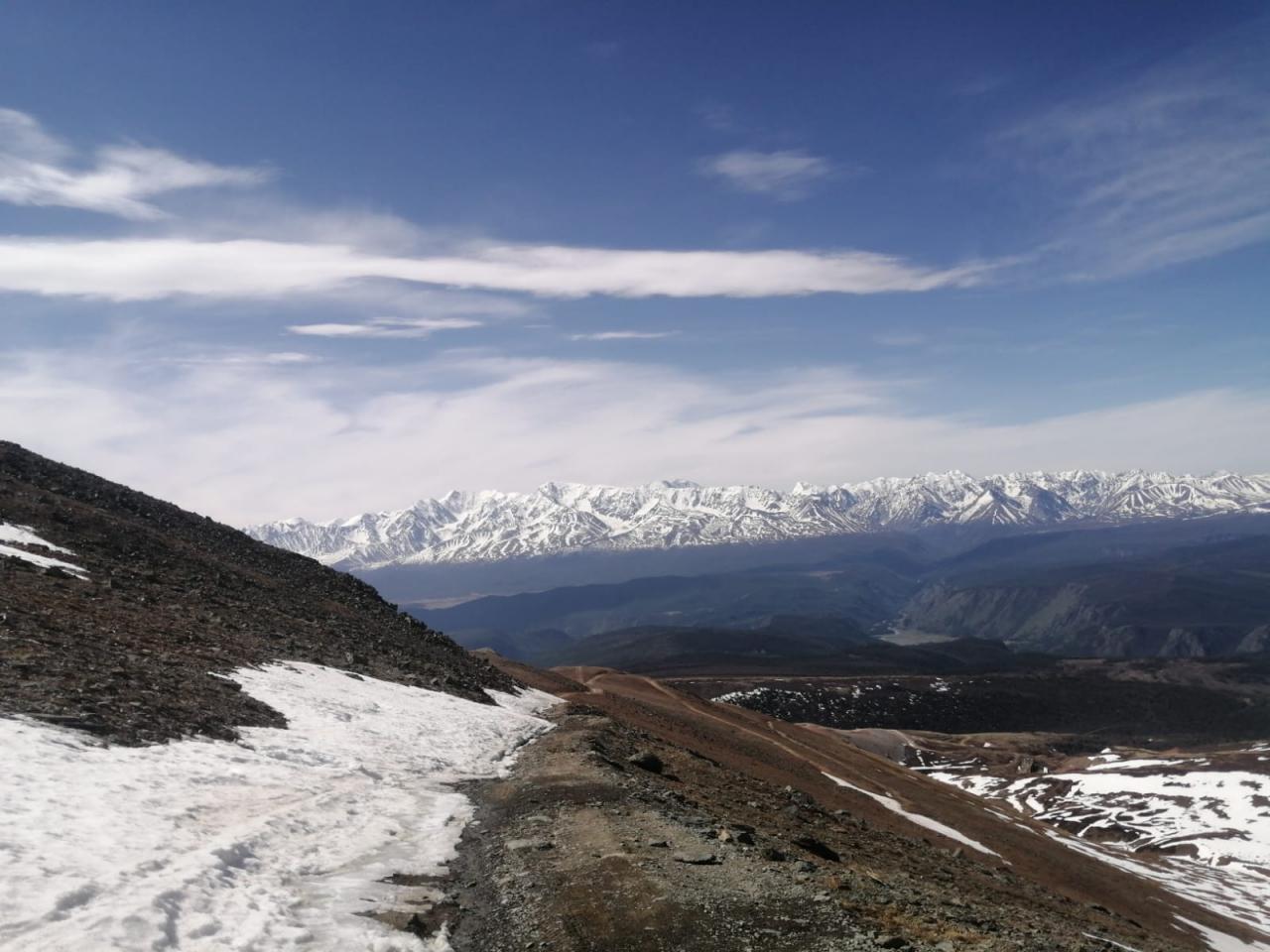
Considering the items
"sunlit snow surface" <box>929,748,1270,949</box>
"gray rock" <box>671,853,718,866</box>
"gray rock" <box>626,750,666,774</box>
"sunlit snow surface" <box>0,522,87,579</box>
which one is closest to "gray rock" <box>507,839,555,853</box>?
"gray rock" <box>671,853,718,866</box>

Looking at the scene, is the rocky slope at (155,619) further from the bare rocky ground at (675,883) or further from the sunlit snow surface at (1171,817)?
the sunlit snow surface at (1171,817)

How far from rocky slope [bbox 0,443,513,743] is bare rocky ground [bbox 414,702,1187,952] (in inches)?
362

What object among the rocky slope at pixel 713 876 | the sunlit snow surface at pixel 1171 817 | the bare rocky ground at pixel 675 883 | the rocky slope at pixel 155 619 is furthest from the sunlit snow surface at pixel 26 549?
the sunlit snow surface at pixel 1171 817

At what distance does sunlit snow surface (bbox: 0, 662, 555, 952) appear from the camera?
9.77 metres

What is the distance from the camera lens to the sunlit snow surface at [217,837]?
32.1 feet

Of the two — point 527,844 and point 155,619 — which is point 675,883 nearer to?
point 527,844

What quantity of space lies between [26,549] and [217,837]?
28.9m

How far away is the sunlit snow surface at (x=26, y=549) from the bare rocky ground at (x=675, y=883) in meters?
23.5

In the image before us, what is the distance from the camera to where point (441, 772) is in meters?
22.5

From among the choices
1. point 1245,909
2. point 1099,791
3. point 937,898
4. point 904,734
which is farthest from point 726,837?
point 904,734

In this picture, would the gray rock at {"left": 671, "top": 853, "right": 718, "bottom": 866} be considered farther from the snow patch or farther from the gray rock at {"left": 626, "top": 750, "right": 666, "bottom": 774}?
the snow patch

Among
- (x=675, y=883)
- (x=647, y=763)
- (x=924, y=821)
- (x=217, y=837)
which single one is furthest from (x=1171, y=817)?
(x=217, y=837)

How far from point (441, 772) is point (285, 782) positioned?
593 centimetres

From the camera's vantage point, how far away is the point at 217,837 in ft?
43.5
